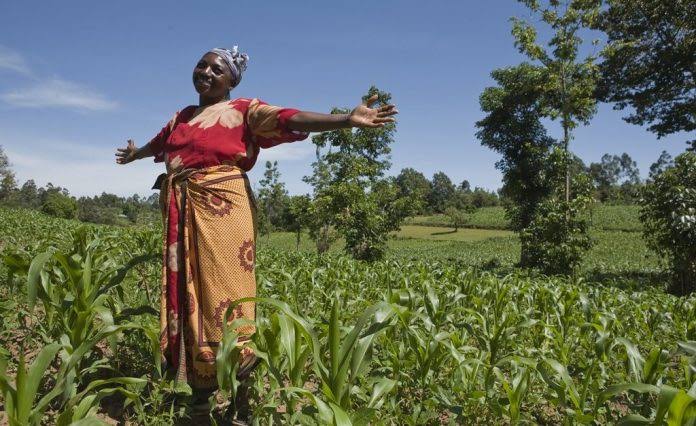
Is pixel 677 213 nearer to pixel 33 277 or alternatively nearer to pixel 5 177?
pixel 33 277

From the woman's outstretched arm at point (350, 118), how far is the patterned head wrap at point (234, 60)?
56 centimetres

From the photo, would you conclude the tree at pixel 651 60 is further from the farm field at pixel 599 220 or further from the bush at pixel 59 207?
the bush at pixel 59 207

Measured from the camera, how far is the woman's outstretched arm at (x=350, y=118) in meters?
2.05

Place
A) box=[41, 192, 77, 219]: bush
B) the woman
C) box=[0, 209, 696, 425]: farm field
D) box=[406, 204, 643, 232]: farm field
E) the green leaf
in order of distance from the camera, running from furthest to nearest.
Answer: box=[41, 192, 77, 219]: bush → box=[406, 204, 643, 232]: farm field → the woman → the green leaf → box=[0, 209, 696, 425]: farm field

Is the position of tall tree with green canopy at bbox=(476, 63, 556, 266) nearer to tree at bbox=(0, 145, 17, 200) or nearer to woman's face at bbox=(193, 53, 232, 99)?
woman's face at bbox=(193, 53, 232, 99)

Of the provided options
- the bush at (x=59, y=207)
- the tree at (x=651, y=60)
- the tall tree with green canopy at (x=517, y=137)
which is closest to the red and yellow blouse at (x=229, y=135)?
the tree at (x=651, y=60)

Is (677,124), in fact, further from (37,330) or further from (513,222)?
(37,330)

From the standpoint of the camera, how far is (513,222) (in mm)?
20516

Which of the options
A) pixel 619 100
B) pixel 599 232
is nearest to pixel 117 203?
pixel 599 232

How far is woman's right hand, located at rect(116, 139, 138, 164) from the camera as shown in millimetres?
3043

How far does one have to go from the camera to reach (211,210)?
7.35 feet

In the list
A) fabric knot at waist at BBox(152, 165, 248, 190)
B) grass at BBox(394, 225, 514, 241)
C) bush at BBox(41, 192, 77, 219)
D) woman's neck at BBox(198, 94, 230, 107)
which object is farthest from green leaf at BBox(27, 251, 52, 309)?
bush at BBox(41, 192, 77, 219)

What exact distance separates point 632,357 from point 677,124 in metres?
16.2

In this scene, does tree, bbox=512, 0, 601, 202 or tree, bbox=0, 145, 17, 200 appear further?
tree, bbox=0, 145, 17, 200
